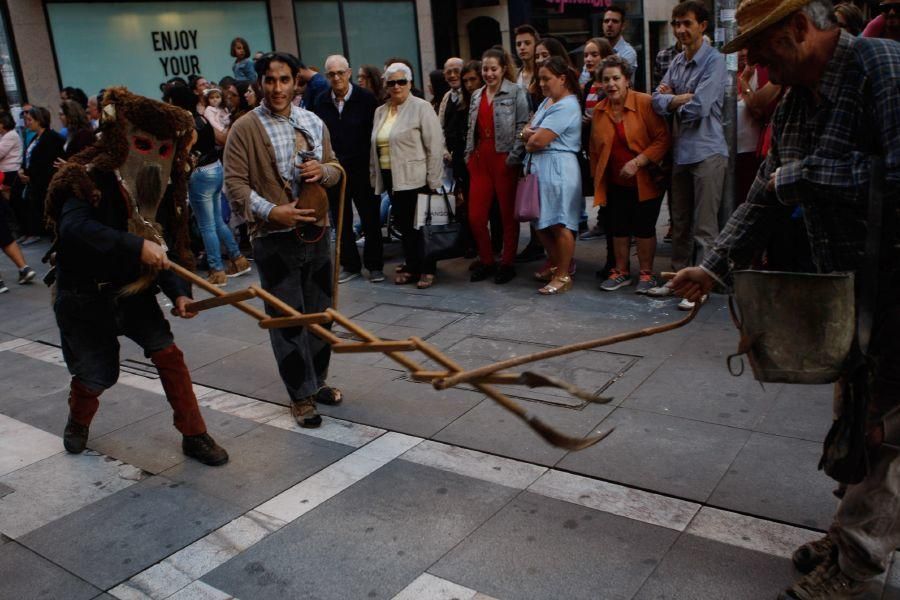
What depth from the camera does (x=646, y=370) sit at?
5.09 meters

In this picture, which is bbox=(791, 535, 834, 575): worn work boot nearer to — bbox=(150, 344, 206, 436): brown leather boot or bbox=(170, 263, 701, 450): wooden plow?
bbox=(170, 263, 701, 450): wooden plow

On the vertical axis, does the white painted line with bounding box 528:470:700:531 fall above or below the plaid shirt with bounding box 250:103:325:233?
below

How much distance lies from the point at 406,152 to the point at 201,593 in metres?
4.77

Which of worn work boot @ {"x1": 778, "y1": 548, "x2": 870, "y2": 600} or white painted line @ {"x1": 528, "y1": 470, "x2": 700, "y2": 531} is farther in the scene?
white painted line @ {"x1": 528, "y1": 470, "x2": 700, "y2": 531}

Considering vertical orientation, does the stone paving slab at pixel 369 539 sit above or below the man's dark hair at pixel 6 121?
below

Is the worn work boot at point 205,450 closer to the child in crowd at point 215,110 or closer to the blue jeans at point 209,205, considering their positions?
the blue jeans at point 209,205

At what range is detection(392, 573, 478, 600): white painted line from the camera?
3.06 meters

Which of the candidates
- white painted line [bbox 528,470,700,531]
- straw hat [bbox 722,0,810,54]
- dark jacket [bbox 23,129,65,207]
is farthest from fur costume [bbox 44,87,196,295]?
dark jacket [bbox 23,129,65,207]

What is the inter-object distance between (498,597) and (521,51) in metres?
6.17

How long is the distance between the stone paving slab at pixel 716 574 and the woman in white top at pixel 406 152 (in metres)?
4.63

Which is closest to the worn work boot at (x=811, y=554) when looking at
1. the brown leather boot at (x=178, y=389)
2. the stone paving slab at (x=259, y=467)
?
the stone paving slab at (x=259, y=467)

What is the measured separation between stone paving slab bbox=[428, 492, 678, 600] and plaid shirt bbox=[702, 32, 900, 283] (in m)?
1.30

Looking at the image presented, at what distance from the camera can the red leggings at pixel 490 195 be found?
24.1ft

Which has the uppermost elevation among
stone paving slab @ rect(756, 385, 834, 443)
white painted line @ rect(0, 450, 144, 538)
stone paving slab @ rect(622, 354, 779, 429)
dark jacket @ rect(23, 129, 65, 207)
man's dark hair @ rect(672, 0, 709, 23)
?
man's dark hair @ rect(672, 0, 709, 23)
